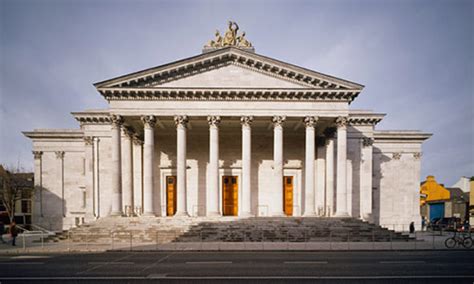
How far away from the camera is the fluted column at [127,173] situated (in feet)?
79.3

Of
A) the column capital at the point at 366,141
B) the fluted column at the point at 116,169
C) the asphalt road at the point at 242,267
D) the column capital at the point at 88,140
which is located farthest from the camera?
the column capital at the point at 366,141

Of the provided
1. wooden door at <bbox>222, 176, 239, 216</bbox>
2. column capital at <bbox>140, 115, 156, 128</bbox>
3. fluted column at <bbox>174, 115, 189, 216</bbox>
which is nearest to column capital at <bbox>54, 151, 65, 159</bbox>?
column capital at <bbox>140, 115, 156, 128</bbox>

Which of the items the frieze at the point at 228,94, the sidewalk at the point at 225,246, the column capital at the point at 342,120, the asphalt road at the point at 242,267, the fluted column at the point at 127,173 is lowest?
the sidewalk at the point at 225,246

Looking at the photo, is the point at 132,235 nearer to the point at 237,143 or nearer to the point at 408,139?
the point at 237,143

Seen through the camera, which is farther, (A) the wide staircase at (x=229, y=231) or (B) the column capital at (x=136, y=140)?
(B) the column capital at (x=136, y=140)

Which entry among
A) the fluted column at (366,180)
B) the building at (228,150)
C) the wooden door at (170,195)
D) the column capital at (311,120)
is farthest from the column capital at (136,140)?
the fluted column at (366,180)

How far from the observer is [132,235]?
2033cm

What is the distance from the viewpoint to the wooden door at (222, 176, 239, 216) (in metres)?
28.3

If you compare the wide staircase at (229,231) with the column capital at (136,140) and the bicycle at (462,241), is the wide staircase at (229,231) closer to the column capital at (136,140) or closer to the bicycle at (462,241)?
the bicycle at (462,241)

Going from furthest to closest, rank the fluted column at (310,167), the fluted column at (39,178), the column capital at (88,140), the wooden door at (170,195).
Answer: the fluted column at (39,178), the column capital at (88,140), the wooden door at (170,195), the fluted column at (310,167)

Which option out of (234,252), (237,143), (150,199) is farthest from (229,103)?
(234,252)

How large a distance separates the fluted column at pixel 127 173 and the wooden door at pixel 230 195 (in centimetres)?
912

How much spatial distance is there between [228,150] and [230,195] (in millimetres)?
4731

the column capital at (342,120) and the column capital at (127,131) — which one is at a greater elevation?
the column capital at (342,120)
